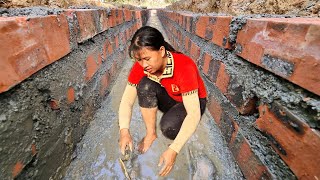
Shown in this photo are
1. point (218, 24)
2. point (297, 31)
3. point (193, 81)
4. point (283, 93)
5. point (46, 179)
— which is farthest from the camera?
point (218, 24)

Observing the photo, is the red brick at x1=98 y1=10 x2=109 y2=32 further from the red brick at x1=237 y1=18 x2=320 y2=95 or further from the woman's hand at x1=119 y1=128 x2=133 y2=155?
the red brick at x1=237 y1=18 x2=320 y2=95

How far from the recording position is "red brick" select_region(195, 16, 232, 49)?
142 centimetres

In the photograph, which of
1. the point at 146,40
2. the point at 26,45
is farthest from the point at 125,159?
the point at 26,45

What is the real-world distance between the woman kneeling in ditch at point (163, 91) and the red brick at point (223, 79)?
0.50 feet

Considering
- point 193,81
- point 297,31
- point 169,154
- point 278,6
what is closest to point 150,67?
point 193,81

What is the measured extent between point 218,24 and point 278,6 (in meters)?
0.37

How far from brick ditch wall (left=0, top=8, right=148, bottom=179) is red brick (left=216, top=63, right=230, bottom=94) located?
97 centimetres

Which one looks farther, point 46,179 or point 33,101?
point 46,179

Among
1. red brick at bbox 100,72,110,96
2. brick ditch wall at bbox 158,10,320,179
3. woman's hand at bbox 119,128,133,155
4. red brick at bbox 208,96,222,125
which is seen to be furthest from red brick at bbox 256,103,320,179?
red brick at bbox 100,72,110,96

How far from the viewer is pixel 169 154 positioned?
1135 millimetres

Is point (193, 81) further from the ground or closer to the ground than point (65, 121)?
further from the ground

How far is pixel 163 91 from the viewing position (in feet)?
4.82

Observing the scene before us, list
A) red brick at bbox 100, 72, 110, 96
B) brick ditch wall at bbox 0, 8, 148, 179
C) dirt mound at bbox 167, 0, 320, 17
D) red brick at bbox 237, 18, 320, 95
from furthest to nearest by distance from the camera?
1. red brick at bbox 100, 72, 110, 96
2. dirt mound at bbox 167, 0, 320, 17
3. brick ditch wall at bbox 0, 8, 148, 179
4. red brick at bbox 237, 18, 320, 95

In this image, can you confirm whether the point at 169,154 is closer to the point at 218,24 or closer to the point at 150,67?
the point at 150,67
